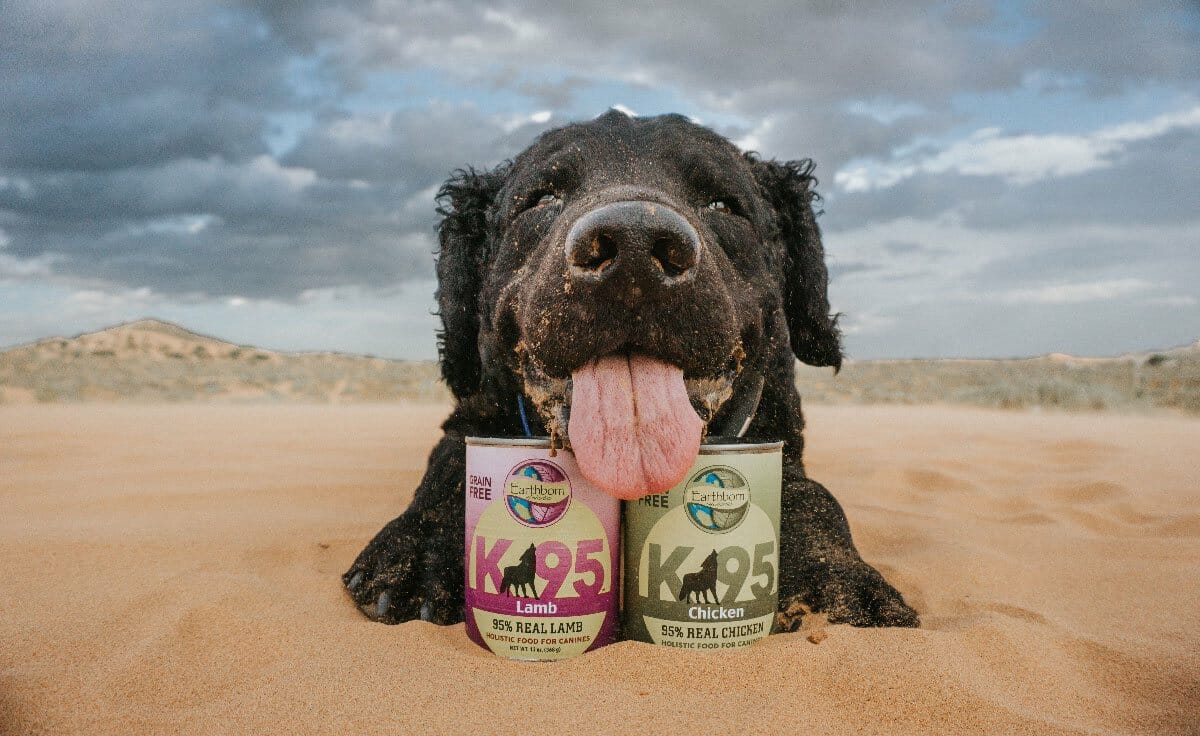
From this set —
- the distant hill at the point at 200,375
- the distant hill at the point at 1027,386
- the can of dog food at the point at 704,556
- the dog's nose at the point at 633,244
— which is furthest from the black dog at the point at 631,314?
the distant hill at the point at 1027,386

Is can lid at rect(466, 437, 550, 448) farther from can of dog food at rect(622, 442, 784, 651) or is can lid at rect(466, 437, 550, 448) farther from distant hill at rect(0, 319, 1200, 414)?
distant hill at rect(0, 319, 1200, 414)

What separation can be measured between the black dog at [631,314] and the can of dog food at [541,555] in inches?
5.8

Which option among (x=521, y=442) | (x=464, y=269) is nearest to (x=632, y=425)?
(x=521, y=442)

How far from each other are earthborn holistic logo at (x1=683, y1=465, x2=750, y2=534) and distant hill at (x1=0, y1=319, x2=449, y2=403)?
12.5 meters

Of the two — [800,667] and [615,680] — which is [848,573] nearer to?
[800,667]

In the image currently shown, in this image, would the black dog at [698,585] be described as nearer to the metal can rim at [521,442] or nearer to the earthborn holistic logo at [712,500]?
the earthborn holistic logo at [712,500]

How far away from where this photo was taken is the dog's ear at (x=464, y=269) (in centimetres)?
394

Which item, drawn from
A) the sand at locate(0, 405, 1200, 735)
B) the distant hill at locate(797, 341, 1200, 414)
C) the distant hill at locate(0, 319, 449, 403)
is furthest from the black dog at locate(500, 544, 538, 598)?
the distant hill at locate(797, 341, 1200, 414)

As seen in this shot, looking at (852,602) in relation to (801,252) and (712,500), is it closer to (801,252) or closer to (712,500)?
(712,500)

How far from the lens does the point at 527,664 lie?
2.16 meters

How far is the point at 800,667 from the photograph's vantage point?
6.75ft

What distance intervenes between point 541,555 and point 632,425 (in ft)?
1.43

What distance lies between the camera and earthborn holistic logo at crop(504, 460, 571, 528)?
7.23 feet

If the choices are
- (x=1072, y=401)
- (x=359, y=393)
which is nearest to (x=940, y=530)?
(x=1072, y=401)
